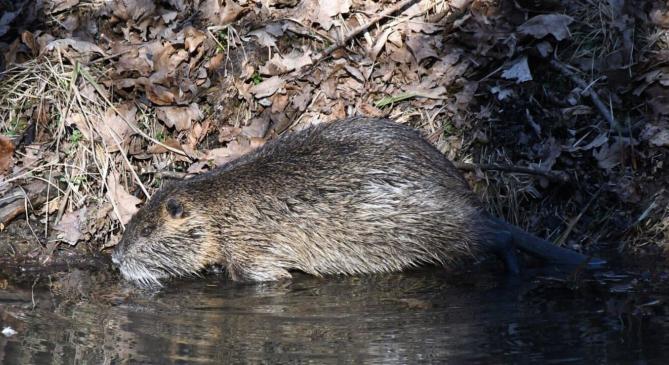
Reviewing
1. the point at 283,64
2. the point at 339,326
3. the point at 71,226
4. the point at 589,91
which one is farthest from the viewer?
the point at 283,64

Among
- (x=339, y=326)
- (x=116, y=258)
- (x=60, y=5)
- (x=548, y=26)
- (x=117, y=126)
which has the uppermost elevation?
(x=60, y=5)

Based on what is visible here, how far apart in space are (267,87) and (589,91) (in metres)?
2.33

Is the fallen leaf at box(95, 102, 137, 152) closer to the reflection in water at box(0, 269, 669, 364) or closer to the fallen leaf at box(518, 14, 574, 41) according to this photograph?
the reflection in water at box(0, 269, 669, 364)

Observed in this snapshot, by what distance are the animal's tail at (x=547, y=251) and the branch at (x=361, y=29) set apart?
2.15m

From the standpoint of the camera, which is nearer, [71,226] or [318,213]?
[318,213]

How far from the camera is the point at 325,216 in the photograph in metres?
6.25

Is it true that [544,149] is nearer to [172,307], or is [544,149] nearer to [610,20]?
[610,20]

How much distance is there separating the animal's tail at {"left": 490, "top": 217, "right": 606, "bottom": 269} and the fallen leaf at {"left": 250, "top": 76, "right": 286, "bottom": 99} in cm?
211

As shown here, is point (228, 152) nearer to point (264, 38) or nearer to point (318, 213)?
point (264, 38)

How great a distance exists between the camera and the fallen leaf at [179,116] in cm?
727

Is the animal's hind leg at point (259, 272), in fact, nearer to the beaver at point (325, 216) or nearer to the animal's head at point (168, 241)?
the beaver at point (325, 216)

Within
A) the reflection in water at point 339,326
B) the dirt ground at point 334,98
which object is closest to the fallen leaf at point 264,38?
the dirt ground at point 334,98

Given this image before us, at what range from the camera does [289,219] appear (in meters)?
6.34

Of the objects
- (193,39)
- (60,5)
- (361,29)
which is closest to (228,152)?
(193,39)
